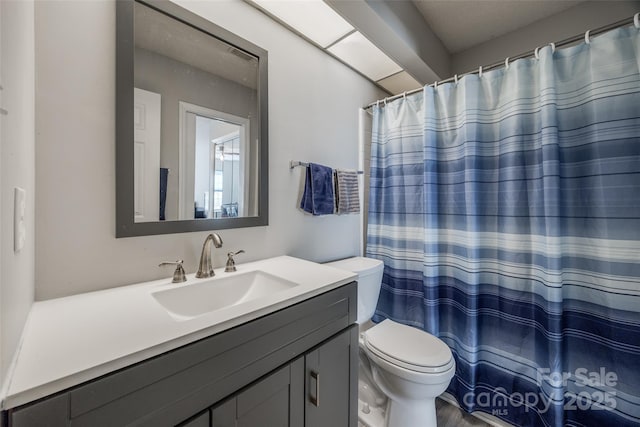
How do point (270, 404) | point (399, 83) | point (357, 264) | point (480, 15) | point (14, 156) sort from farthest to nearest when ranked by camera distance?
point (399, 83) < point (480, 15) < point (357, 264) < point (270, 404) < point (14, 156)

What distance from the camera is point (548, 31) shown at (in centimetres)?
175

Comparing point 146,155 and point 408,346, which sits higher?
point 146,155

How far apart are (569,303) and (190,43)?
6.83 ft

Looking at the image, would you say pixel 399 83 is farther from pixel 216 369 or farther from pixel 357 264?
pixel 216 369

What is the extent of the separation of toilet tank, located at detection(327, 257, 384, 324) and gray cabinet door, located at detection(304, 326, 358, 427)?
456mm

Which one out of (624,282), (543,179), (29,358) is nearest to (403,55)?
(543,179)

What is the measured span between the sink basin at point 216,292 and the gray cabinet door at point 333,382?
273mm

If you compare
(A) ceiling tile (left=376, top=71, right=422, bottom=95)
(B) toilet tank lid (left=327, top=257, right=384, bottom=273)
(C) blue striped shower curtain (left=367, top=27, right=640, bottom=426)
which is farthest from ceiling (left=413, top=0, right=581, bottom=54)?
(B) toilet tank lid (left=327, top=257, right=384, bottom=273)

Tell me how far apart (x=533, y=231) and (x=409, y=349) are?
866 mm

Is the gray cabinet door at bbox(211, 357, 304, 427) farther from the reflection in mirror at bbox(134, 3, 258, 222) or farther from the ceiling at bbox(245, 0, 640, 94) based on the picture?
the ceiling at bbox(245, 0, 640, 94)

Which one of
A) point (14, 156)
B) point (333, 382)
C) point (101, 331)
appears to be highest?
point (14, 156)

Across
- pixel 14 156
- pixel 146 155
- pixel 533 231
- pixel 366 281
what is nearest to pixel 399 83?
pixel 533 231

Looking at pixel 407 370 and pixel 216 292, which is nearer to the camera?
pixel 216 292

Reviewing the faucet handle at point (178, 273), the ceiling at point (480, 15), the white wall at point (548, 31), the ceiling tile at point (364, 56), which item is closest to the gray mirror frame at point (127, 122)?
the faucet handle at point (178, 273)
